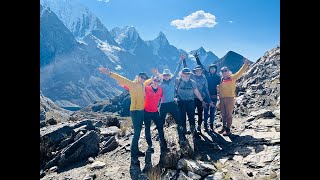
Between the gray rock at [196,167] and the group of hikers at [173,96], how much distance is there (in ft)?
4.27

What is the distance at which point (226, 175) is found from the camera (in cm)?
704

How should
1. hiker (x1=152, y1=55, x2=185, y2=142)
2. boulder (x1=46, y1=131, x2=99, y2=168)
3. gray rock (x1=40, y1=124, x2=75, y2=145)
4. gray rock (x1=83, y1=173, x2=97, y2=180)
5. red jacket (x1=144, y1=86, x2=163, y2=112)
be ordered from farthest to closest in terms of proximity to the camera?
gray rock (x1=40, y1=124, x2=75, y2=145) < boulder (x1=46, y1=131, x2=99, y2=168) < hiker (x1=152, y1=55, x2=185, y2=142) < red jacket (x1=144, y1=86, x2=163, y2=112) < gray rock (x1=83, y1=173, x2=97, y2=180)

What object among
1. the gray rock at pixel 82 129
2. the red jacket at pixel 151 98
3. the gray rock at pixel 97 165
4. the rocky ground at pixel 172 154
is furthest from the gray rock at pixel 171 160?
the gray rock at pixel 82 129

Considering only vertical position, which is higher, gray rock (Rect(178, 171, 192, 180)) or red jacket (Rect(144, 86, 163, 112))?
red jacket (Rect(144, 86, 163, 112))

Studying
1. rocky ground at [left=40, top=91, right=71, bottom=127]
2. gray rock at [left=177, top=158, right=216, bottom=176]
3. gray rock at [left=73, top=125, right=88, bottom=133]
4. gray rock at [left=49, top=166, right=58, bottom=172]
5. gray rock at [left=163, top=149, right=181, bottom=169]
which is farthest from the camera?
rocky ground at [left=40, top=91, right=71, bottom=127]

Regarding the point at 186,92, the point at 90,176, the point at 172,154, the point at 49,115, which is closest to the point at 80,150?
the point at 90,176

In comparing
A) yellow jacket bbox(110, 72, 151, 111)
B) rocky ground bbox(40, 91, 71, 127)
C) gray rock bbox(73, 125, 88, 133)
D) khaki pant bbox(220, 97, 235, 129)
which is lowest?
rocky ground bbox(40, 91, 71, 127)

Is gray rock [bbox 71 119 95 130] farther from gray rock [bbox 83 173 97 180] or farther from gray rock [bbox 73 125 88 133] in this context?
gray rock [bbox 83 173 97 180]

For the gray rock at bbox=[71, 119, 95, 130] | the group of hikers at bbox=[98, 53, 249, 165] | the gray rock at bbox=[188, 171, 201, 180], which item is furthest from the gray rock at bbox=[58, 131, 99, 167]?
the gray rock at bbox=[188, 171, 201, 180]

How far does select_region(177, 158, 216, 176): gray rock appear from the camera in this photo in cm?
725

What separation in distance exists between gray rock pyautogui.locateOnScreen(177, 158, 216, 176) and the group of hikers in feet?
4.27

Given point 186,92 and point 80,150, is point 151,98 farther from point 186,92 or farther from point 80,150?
point 80,150

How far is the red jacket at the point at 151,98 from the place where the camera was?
850 cm
